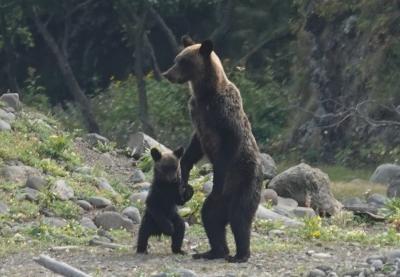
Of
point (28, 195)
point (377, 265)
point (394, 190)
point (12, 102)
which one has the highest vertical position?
point (12, 102)

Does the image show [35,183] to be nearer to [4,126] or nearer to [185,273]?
[4,126]

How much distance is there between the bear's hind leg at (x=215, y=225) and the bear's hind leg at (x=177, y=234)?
14.2 inches

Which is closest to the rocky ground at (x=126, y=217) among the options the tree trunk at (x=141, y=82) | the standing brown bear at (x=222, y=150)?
the standing brown bear at (x=222, y=150)

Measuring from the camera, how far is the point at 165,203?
1343cm

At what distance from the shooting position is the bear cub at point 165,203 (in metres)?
13.4

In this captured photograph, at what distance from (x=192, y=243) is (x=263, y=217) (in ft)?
6.54

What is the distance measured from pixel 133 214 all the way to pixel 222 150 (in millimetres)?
3536

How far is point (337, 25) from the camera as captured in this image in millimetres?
31656

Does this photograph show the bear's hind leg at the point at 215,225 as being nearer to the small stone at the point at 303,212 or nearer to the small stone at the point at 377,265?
the small stone at the point at 377,265

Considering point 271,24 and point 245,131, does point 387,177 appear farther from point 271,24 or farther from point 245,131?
point 271,24

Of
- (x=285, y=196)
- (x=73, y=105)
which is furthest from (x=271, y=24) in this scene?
(x=285, y=196)

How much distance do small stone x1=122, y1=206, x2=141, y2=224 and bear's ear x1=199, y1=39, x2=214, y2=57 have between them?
352 cm

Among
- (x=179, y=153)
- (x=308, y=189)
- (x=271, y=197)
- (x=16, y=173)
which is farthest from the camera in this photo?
(x=308, y=189)

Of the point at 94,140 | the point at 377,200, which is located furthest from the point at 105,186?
the point at 94,140
